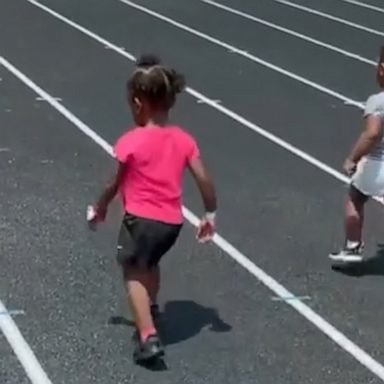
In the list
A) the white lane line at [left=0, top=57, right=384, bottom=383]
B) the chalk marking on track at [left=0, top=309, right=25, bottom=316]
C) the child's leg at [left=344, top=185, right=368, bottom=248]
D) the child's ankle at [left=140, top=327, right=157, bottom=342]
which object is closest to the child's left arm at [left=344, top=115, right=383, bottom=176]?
the child's leg at [left=344, top=185, right=368, bottom=248]

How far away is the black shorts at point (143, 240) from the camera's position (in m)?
6.87

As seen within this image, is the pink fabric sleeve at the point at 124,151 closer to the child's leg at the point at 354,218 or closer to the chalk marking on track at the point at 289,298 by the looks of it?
the chalk marking on track at the point at 289,298

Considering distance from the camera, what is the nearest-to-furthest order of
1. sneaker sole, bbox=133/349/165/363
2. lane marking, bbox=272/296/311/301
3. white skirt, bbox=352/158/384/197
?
sneaker sole, bbox=133/349/165/363, lane marking, bbox=272/296/311/301, white skirt, bbox=352/158/384/197

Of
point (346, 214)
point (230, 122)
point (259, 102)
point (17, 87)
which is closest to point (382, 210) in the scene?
point (346, 214)

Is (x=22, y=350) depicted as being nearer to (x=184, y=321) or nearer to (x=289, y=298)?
(x=184, y=321)

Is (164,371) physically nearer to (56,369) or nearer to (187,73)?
(56,369)

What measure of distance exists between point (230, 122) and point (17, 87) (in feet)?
8.67

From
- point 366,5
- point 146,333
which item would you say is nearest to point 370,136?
point 146,333

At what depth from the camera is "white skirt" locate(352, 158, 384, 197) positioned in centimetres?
836

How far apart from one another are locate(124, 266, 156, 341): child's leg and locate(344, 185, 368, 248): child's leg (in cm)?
187

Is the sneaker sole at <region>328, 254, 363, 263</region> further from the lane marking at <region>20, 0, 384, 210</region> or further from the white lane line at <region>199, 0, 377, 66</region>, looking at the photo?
the white lane line at <region>199, 0, 377, 66</region>

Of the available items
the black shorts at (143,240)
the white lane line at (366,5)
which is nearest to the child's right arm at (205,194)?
the black shorts at (143,240)

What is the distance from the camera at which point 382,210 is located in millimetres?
9859

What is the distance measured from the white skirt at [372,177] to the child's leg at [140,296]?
191 cm
